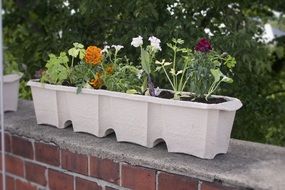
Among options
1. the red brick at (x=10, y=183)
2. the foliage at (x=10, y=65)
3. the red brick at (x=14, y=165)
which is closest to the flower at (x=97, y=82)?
the red brick at (x=14, y=165)

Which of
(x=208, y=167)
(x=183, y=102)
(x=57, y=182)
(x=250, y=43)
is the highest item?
(x=250, y=43)

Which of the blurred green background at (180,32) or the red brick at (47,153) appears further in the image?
the blurred green background at (180,32)

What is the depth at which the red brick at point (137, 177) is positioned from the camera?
4.78 feet

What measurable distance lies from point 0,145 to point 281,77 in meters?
1.96

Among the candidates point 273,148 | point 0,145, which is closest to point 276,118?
point 273,148

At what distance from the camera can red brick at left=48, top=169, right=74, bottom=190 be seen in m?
1.71

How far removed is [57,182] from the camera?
1758mm

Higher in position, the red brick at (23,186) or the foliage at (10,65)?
the foliage at (10,65)

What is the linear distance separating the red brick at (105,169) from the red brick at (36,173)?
0.93 ft

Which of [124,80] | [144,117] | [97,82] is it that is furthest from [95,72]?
[144,117]

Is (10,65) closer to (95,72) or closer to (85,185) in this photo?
(95,72)

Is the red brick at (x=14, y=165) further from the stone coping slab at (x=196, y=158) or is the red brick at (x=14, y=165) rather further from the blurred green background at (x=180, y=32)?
the blurred green background at (x=180, y=32)

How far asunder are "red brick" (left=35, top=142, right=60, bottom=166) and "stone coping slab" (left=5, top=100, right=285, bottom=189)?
2 cm

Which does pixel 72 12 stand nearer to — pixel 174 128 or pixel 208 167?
pixel 174 128
